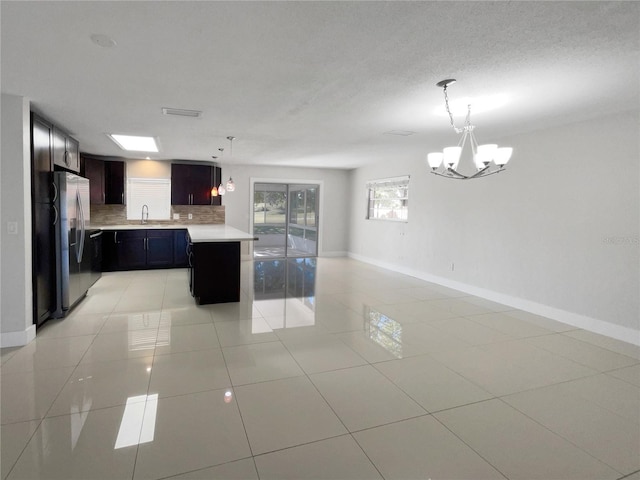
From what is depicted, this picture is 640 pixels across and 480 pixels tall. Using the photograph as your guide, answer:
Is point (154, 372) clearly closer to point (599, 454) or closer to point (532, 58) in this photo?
point (599, 454)

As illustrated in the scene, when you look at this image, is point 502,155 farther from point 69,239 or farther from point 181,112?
point 69,239

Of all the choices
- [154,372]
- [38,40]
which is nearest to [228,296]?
[154,372]

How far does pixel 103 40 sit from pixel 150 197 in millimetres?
5764

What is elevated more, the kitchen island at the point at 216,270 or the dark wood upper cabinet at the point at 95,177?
the dark wood upper cabinet at the point at 95,177

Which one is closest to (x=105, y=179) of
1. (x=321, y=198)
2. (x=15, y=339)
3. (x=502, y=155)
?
(x=15, y=339)

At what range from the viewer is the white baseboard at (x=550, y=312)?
3.71 m

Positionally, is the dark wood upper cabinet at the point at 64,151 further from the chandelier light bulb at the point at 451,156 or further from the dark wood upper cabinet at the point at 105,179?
the chandelier light bulb at the point at 451,156


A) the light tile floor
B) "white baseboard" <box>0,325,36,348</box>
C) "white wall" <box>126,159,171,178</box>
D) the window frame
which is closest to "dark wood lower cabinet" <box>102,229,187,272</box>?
"white wall" <box>126,159,171,178</box>

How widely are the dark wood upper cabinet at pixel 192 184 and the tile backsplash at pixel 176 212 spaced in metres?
0.39

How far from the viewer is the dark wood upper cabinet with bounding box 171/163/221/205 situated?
7395mm

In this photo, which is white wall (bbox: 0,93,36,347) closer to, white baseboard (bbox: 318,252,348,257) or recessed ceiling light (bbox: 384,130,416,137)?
recessed ceiling light (bbox: 384,130,416,137)

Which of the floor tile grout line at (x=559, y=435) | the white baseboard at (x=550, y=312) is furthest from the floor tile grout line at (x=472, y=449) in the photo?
the white baseboard at (x=550, y=312)

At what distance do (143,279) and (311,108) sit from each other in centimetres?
438

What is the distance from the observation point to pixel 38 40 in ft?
7.29
